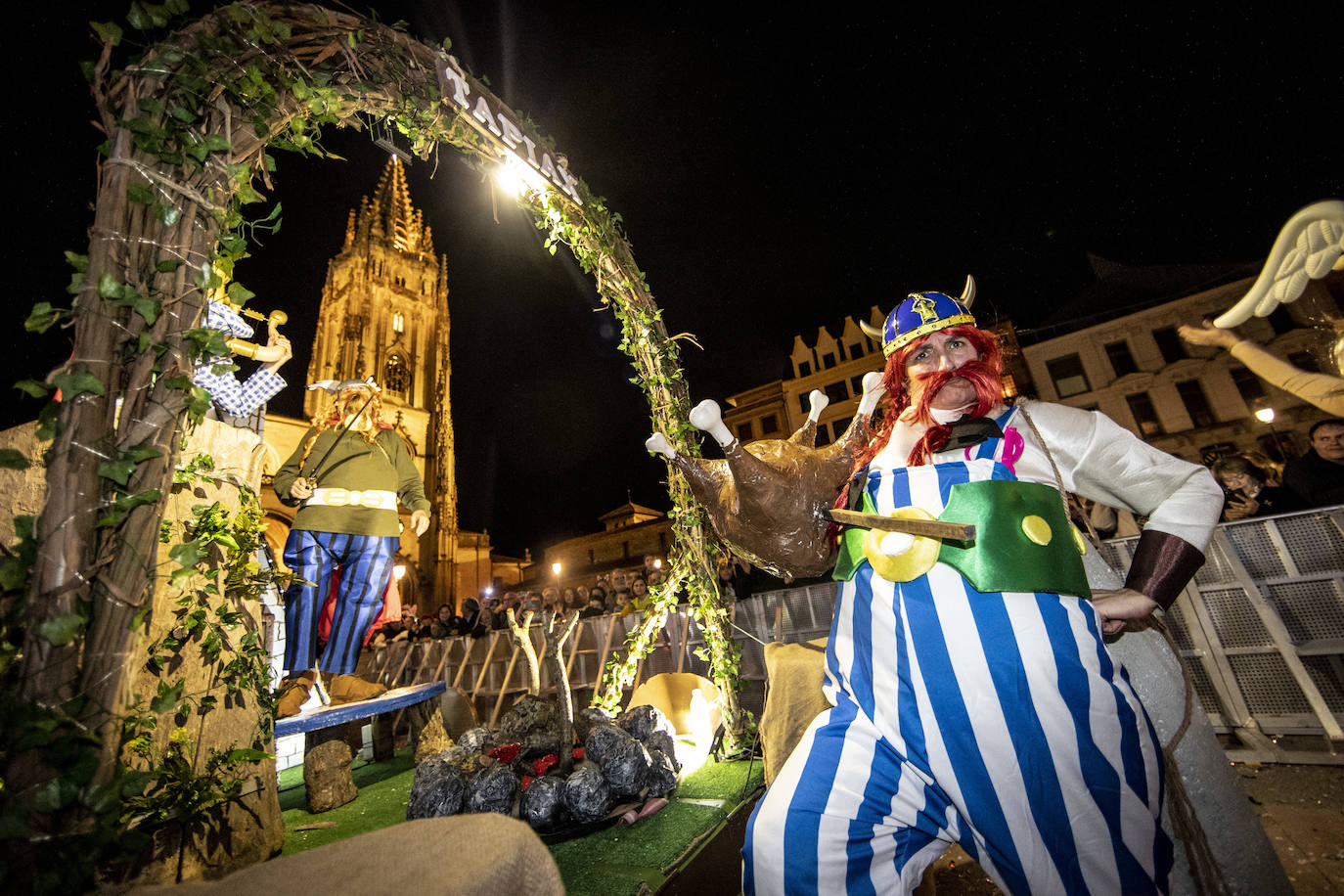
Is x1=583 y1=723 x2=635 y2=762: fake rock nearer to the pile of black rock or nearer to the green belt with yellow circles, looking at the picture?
the pile of black rock

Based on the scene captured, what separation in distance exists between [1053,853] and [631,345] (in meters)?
4.17

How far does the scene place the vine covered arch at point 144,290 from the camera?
1168mm

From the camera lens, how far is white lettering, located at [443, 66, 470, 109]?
3119 millimetres

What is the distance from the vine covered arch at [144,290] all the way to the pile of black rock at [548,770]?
267 cm

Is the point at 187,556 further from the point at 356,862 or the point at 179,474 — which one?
the point at 179,474

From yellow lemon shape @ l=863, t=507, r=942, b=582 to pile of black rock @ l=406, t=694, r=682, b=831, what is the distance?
2773 millimetres

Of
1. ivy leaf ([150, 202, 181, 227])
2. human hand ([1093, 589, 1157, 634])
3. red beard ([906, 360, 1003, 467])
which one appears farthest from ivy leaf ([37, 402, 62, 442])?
human hand ([1093, 589, 1157, 634])

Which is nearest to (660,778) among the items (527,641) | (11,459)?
(527,641)

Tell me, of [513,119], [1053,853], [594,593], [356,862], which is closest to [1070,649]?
[1053,853]

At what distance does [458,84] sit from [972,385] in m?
3.30

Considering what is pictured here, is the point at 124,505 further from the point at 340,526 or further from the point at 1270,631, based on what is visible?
the point at 1270,631

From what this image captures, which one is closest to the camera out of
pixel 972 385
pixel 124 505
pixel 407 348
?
pixel 124 505

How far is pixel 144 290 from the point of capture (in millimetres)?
1394

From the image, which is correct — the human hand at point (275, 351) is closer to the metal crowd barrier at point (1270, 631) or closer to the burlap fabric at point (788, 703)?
the metal crowd barrier at point (1270, 631)
